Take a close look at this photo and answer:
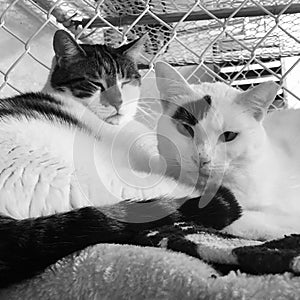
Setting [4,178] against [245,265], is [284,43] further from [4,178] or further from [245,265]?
[245,265]

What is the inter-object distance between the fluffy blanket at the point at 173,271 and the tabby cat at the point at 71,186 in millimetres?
21

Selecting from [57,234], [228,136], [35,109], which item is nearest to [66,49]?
[35,109]

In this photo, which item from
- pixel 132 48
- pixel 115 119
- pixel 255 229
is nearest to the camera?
pixel 255 229

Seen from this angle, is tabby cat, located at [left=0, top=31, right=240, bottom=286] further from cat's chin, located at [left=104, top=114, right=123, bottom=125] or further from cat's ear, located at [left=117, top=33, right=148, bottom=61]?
cat's ear, located at [left=117, top=33, right=148, bottom=61]

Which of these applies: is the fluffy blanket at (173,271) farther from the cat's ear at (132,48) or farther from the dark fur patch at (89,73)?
the cat's ear at (132,48)

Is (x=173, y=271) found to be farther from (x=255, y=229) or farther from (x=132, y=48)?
(x=132, y=48)

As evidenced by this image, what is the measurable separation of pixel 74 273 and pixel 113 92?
662 mm

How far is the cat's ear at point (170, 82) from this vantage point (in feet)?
3.12

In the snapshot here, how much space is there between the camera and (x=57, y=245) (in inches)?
19.6

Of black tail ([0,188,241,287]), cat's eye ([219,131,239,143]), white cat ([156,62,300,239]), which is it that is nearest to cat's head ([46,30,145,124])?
white cat ([156,62,300,239])

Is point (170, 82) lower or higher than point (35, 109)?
higher

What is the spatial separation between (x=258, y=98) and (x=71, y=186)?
16.2 inches

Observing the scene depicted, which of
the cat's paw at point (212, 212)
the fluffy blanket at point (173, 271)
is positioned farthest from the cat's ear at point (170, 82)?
the fluffy blanket at point (173, 271)

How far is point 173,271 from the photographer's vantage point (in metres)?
0.44
